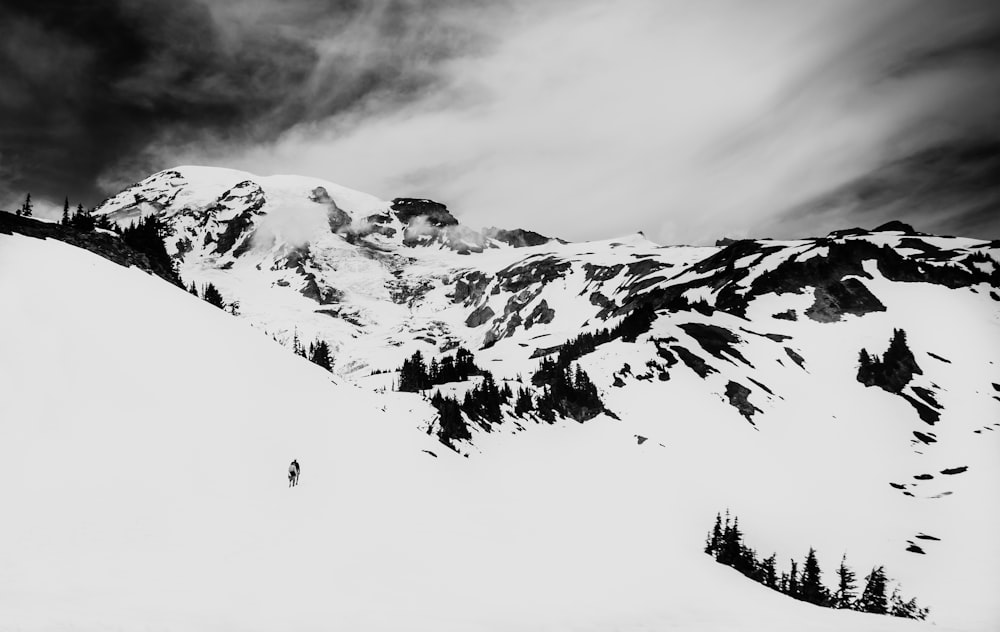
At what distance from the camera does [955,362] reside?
131m

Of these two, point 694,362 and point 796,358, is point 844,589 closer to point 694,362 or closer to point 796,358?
point 694,362

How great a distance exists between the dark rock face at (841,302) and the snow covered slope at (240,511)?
105224 mm

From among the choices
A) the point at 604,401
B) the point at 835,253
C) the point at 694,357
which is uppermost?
the point at 835,253

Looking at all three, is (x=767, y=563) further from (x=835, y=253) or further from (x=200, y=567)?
(x=835, y=253)

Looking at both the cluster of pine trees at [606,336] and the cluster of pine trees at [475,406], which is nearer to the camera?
the cluster of pine trees at [475,406]

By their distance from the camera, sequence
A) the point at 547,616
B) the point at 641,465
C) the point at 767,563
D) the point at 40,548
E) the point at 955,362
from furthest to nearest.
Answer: the point at 955,362, the point at 641,465, the point at 767,563, the point at 547,616, the point at 40,548

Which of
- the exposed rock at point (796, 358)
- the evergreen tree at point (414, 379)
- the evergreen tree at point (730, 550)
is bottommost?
the evergreen tree at point (730, 550)

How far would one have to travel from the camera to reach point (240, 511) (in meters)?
20.9

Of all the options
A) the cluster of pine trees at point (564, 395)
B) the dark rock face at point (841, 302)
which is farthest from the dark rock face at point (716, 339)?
the dark rock face at point (841, 302)

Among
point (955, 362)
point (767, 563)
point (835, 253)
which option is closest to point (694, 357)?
point (767, 563)

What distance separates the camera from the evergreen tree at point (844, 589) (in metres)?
62.2

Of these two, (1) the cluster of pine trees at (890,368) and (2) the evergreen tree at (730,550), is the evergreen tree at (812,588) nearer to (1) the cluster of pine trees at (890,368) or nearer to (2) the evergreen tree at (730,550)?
(2) the evergreen tree at (730,550)

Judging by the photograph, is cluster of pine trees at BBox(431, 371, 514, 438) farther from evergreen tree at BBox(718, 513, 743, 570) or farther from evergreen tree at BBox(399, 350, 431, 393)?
evergreen tree at BBox(718, 513, 743, 570)

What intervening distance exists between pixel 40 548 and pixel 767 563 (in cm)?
6989
